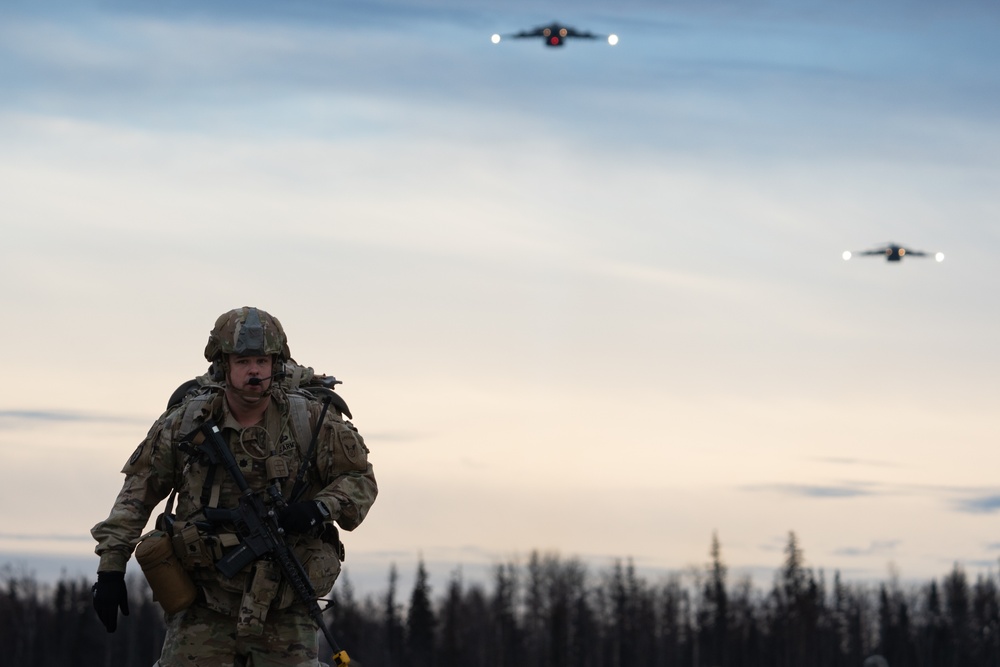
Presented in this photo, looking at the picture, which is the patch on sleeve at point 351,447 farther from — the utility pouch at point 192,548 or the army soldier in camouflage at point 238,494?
the utility pouch at point 192,548

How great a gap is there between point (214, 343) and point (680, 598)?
192 meters

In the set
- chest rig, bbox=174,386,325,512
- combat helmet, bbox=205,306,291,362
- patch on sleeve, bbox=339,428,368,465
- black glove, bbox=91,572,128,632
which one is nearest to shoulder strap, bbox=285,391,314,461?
chest rig, bbox=174,386,325,512

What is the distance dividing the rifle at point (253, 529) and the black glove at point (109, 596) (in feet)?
2.05

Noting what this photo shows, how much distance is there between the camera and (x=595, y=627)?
174 m

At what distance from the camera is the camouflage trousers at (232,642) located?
32.3 feet

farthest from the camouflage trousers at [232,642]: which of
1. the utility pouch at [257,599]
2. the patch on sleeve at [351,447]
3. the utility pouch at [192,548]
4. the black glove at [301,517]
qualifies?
the patch on sleeve at [351,447]

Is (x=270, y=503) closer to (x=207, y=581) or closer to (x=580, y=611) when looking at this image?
(x=207, y=581)

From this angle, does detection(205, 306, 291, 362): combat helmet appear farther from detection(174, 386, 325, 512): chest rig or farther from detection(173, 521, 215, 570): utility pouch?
detection(173, 521, 215, 570): utility pouch

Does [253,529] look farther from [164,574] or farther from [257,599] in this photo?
[164,574]

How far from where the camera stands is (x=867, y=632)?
188 metres

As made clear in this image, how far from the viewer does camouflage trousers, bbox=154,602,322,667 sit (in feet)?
32.3

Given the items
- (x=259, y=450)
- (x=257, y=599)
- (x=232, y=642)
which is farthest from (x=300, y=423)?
(x=232, y=642)

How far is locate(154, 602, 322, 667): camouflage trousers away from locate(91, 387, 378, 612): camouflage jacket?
0.13 metres

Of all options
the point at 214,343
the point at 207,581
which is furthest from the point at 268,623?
the point at 214,343
